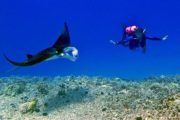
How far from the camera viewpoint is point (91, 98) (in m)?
10.6

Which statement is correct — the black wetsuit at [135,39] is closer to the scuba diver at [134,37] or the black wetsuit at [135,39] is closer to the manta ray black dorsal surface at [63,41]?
the scuba diver at [134,37]

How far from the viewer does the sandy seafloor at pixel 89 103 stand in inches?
328

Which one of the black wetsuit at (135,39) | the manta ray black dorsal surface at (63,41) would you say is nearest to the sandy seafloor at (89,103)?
the black wetsuit at (135,39)

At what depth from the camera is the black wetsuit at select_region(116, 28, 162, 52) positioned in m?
10.1

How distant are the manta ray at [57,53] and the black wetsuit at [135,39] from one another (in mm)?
3542

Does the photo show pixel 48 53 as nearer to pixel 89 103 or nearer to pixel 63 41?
pixel 63 41

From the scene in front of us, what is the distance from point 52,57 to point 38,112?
172 inches

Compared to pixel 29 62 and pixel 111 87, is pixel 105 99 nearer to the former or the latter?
pixel 111 87

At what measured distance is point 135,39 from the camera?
34.0 feet

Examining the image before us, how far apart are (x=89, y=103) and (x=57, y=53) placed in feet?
14.1

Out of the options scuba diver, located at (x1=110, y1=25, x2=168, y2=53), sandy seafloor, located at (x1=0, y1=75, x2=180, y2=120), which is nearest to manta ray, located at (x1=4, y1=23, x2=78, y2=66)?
sandy seafloor, located at (x1=0, y1=75, x2=180, y2=120)

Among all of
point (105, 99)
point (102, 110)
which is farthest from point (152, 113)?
point (105, 99)

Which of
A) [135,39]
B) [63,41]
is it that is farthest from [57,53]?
[135,39]

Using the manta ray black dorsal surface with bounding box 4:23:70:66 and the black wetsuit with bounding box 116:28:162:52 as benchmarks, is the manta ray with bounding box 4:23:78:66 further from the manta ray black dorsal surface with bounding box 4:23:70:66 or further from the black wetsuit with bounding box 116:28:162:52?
the black wetsuit with bounding box 116:28:162:52
